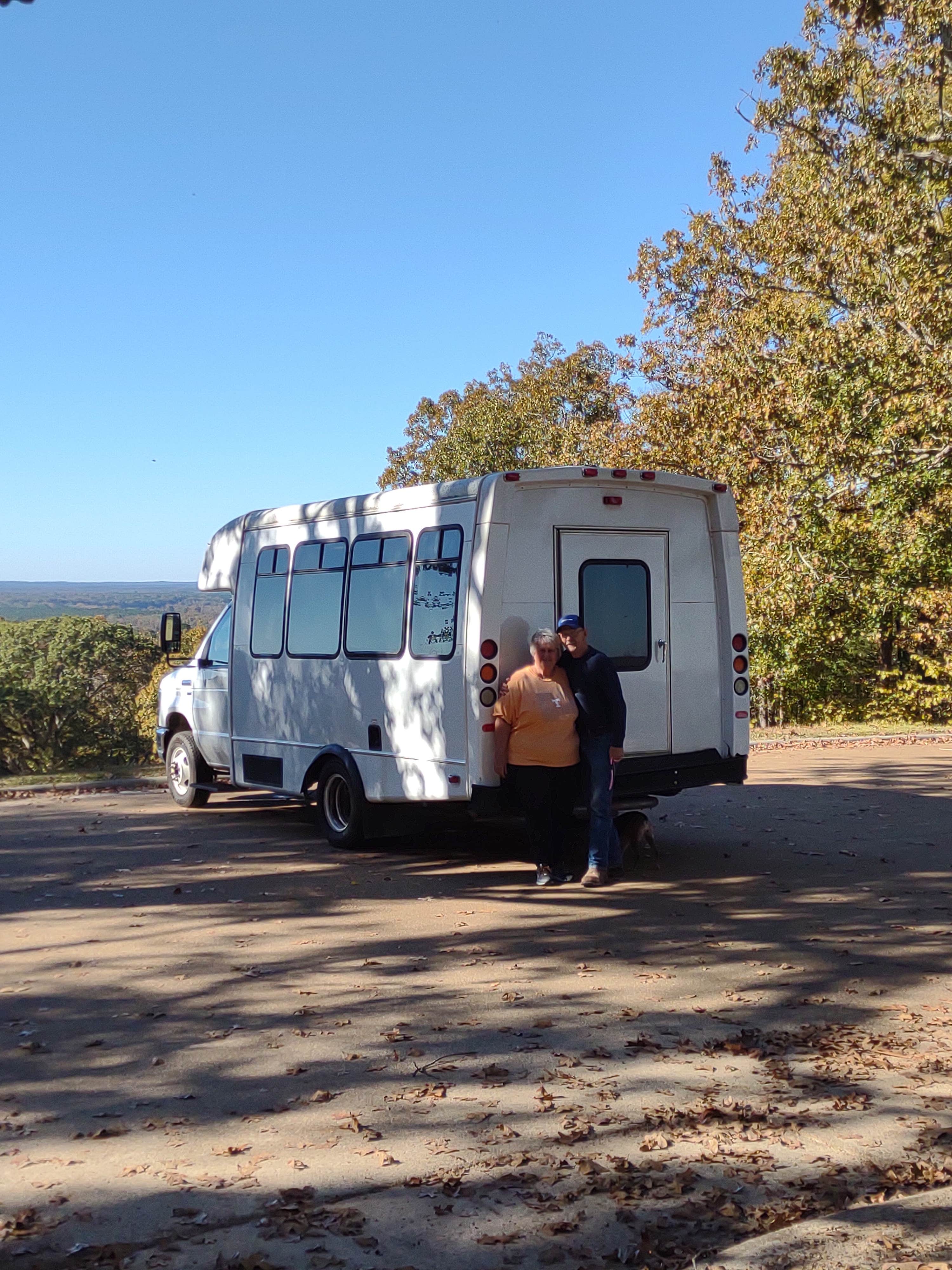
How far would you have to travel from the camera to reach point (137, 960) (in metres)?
7.38

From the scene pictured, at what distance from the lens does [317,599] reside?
1094 centimetres

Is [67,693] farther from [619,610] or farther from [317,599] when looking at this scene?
[619,610]

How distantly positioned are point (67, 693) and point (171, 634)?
1858 inches

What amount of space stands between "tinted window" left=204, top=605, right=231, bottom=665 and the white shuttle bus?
0.87 metres

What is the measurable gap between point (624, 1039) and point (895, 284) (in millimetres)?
20130

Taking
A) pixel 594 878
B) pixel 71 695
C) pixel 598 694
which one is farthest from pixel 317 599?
pixel 71 695

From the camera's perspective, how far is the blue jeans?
8.84 m

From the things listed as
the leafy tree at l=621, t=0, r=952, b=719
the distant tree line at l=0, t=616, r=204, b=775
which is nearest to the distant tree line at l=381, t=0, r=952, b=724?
the leafy tree at l=621, t=0, r=952, b=719

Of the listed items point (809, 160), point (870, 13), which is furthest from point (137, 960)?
point (809, 160)

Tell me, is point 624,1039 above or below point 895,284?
below

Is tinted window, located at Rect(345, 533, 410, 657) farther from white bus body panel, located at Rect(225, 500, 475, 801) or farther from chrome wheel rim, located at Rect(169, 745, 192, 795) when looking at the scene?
chrome wheel rim, located at Rect(169, 745, 192, 795)

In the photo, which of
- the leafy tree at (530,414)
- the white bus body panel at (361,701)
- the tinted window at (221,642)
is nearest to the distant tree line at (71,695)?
the leafy tree at (530,414)

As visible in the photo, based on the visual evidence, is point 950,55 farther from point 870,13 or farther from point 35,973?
point 35,973

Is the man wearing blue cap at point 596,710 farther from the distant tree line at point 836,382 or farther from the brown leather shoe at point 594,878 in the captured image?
the distant tree line at point 836,382
